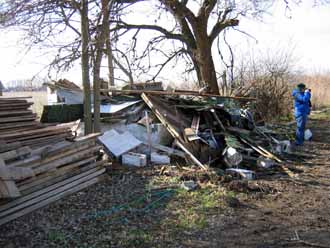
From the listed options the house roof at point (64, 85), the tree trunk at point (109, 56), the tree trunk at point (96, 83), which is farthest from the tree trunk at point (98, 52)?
the house roof at point (64, 85)

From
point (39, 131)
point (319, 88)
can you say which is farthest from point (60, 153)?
point (319, 88)

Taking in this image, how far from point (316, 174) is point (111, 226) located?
4551mm

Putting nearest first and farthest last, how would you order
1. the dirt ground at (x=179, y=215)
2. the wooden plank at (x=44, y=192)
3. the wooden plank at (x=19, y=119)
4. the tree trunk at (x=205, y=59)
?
1. the dirt ground at (x=179, y=215)
2. the wooden plank at (x=44, y=192)
3. the wooden plank at (x=19, y=119)
4. the tree trunk at (x=205, y=59)

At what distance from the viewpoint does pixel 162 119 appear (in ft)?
28.8

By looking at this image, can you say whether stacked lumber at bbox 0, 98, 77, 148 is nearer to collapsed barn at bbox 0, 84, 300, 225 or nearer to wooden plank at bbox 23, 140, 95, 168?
collapsed barn at bbox 0, 84, 300, 225

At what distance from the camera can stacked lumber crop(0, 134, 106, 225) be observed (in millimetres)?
4973

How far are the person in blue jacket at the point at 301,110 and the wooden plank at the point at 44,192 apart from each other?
6.08 metres

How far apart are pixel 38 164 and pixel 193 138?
362 cm

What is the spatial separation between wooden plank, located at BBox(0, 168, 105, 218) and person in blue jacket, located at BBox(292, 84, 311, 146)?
608 cm

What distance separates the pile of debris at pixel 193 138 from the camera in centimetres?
809

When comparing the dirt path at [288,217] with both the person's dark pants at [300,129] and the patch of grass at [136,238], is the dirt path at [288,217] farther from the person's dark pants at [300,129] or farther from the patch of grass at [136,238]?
the person's dark pants at [300,129]

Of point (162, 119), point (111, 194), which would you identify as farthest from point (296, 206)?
point (162, 119)

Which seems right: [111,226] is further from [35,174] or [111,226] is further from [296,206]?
[296,206]

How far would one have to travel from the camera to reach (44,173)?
573cm
